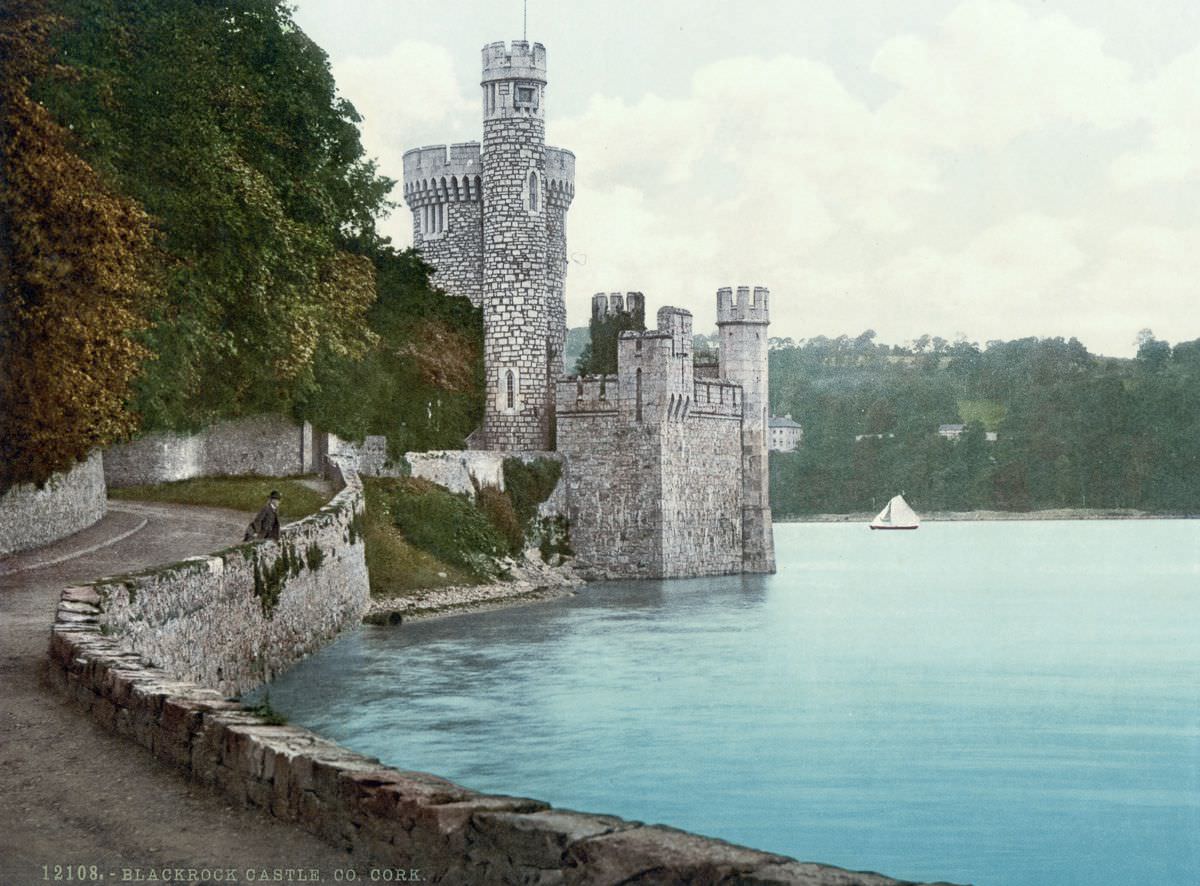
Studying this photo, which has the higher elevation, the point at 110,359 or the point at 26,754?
the point at 110,359

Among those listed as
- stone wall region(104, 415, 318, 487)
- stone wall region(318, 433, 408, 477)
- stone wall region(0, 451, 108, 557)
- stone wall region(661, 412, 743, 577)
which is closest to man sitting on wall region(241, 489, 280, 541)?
stone wall region(0, 451, 108, 557)

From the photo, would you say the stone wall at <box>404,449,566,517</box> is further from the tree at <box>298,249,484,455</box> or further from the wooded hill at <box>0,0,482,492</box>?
the wooded hill at <box>0,0,482,492</box>

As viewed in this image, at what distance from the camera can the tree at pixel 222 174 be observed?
25.5 meters

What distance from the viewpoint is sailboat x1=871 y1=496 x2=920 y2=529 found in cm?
9731

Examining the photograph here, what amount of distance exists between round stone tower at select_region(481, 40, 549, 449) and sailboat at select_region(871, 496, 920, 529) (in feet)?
183

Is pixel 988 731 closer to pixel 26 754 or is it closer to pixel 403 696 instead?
pixel 403 696

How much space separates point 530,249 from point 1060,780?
1122 inches

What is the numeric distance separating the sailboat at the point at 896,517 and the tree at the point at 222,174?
6792 cm

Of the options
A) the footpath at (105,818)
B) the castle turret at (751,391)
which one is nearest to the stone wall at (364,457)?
the castle turret at (751,391)

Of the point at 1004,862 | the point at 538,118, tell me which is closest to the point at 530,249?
the point at 538,118

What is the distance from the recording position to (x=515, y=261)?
4503cm

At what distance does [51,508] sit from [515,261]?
2371cm

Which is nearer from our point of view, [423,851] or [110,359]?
[423,851]

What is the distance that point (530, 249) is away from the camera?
4506 cm
